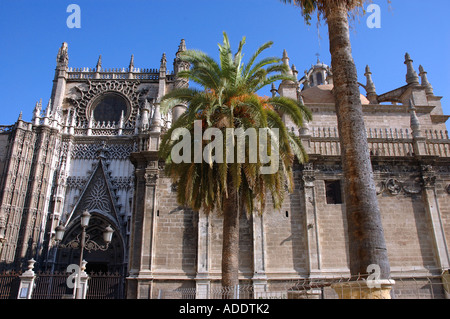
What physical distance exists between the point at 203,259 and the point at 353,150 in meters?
9.05

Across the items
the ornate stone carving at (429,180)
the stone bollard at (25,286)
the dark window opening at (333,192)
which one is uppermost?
the ornate stone carving at (429,180)

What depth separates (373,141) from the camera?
62.2 feet

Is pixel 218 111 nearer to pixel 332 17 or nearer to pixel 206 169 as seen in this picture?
pixel 206 169

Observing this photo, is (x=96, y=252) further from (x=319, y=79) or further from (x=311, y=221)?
(x=319, y=79)

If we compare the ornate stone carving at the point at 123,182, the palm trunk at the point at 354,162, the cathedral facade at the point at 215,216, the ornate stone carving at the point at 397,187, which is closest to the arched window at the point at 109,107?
the cathedral facade at the point at 215,216

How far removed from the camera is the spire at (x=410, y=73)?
82.3ft

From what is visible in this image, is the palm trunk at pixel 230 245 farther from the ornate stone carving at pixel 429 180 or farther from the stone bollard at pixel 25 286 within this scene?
the ornate stone carving at pixel 429 180

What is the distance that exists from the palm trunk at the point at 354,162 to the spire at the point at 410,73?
17.0 metres

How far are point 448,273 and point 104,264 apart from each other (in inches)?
771

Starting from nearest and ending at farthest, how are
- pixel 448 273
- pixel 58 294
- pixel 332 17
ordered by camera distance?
pixel 332 17 → pixel 448 273 → pixel 58 294

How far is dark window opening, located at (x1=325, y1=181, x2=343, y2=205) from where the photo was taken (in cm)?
1777

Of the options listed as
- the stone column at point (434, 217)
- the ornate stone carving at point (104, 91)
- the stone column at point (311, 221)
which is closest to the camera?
the stone column at point (311, 221)

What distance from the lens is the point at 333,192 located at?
58.8 ft
